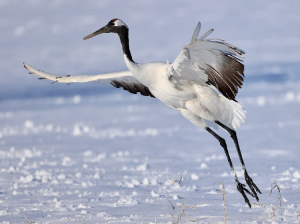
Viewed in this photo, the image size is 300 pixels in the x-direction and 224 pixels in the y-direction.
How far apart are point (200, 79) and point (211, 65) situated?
37 centimetres

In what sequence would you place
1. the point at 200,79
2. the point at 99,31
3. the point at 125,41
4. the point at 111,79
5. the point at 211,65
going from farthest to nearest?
1. the point at 111,79
2. the point at 99,31
3. the point at 125,41
4. the point at 200,79
5. the point at 211,65

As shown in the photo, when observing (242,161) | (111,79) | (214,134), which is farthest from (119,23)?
(242,161)

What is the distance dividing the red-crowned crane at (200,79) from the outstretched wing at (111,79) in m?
0.02

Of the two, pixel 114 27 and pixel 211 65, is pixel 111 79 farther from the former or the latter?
pixel 211 65

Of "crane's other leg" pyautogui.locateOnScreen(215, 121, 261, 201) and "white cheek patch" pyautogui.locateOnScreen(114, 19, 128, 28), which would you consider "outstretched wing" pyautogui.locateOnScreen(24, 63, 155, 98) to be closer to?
"white cheek patch" pyautogui.locateOnScreen(114, 19, 128, 28)

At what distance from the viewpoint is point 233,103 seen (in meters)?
6.84

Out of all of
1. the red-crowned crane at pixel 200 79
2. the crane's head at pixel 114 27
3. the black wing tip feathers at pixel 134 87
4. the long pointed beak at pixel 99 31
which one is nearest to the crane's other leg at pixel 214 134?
the red-crowned crane at pixel 200 79

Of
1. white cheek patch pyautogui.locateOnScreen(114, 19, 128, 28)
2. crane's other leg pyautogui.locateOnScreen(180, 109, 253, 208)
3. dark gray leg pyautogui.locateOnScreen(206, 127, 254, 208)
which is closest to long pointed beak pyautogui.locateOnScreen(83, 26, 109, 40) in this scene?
white cheek patch pyautogui.locateOnScreen(114, 19, 128, 28)

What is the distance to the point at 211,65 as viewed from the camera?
5930 mm

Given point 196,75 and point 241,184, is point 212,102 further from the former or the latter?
point 241,184

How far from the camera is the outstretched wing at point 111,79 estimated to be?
25.1ft

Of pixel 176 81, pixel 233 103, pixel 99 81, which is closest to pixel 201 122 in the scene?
pixel 233 103

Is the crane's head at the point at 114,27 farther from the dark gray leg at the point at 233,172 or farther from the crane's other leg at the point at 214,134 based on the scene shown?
the dark gray leg at the point at 233,172

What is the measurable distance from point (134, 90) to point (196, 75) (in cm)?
237
